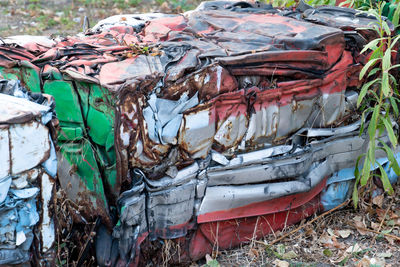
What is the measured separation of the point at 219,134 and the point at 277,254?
89 centimetres

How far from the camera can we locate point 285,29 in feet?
12.3

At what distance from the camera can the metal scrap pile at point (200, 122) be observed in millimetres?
3006

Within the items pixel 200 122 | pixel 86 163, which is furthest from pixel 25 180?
pixel 200 122

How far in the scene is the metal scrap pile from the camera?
3.01 meters

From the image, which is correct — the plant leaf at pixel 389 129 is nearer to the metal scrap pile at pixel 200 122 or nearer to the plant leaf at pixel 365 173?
the plant leaf at pixel 365 173

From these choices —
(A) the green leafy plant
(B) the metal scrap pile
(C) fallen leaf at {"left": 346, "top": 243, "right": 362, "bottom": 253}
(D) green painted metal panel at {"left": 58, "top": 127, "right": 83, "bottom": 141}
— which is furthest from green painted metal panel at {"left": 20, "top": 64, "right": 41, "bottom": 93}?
(C) fallen leaf at {"left": 346, "top": 243, "right": 362, "bottom": 253}

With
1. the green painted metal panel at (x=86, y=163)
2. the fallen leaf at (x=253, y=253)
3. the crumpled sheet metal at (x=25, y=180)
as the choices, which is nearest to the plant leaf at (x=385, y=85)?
the fallen leaf at (x=253, y=253)

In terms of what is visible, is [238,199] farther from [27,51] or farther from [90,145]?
[27,51]

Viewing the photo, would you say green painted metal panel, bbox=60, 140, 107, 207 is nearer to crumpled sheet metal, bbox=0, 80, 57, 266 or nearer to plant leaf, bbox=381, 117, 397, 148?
crumpled sheet metal, bbox=0, 80, 57, 266

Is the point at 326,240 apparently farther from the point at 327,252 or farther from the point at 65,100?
the point at 65,100

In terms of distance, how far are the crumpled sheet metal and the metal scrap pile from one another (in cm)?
41

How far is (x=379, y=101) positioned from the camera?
11.4 ft

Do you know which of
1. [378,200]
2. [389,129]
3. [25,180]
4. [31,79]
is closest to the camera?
[25,180]

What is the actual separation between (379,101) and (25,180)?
90.3 inches
